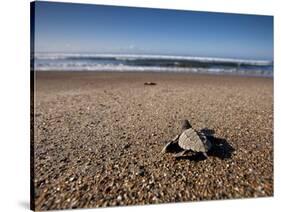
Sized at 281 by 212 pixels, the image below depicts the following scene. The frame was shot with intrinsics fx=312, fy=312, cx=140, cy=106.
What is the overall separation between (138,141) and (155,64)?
902 millimetres

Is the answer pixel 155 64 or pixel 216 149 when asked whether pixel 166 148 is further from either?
pixel 155 64

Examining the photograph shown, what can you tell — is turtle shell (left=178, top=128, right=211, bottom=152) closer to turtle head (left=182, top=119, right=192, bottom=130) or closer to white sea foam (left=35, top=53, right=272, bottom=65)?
turtle head (left=182, top=119, right=192, bottom=130)

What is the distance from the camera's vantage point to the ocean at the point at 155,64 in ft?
9.18

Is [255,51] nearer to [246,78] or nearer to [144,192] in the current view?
[246,78]

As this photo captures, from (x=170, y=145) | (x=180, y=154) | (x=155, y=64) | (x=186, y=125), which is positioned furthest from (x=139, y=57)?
(x=180, y=154)

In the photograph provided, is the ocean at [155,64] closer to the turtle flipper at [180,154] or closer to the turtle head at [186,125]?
the turtle head at [186,125]

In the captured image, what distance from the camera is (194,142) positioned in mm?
2521

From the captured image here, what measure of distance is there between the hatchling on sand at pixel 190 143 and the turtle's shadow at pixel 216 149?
0.15 feet

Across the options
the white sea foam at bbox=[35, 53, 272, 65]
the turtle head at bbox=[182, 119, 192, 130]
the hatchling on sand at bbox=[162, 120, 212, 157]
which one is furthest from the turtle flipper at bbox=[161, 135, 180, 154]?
the white sea foam at bbox=[35, 53, 272, 65]

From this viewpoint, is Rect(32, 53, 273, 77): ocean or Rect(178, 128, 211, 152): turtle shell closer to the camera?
Rect(178, 128, 211, 152): turtle shell

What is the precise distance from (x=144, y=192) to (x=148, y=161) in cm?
26

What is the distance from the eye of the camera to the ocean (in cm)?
280

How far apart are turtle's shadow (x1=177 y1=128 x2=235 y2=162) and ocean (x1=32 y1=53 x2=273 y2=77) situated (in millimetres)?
764

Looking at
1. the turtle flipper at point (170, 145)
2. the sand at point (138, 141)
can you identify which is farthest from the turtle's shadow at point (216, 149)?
the turtle flipper at point (170, 145)
